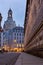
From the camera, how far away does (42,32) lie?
1419 cm

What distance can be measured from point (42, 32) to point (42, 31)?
7 centimetres

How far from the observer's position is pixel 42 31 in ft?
46.6
